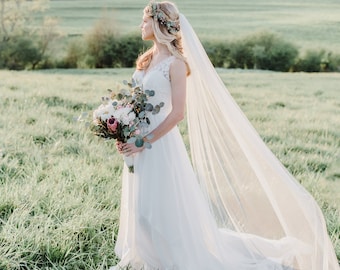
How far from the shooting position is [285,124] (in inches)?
309

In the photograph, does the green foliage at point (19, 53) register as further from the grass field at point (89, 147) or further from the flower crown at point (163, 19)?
the flower crown at point (163, 19)

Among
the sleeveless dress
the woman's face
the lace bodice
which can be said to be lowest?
the sleeveless dress

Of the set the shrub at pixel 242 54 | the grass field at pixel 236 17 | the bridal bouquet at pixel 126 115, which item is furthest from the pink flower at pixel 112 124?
the grass field at pixel 236 17

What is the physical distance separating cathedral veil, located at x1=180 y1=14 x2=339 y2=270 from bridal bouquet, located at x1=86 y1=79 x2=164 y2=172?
41 centimetres

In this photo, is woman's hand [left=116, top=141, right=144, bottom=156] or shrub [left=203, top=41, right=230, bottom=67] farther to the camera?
shrub [left=203, top=41, right=230, bottom=67]

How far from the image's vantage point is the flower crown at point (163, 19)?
3.24 metres

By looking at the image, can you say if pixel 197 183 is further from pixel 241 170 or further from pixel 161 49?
pixel 161 49

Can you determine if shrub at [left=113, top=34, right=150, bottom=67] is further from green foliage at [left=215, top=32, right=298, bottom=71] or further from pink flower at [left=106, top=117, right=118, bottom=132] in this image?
pink flower at [left=106, top=117, right=118, bottom=132]

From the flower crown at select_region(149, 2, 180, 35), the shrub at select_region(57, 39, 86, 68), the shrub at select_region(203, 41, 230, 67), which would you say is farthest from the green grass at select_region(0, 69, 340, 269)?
the shrub at select_region(57, 39, 86, 68)

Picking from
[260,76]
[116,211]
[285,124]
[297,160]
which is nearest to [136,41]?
[260,76]

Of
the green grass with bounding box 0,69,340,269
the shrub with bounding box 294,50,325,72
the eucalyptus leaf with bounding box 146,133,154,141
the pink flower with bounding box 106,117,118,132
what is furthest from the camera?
the shrub with bounding box 294,50,325,72

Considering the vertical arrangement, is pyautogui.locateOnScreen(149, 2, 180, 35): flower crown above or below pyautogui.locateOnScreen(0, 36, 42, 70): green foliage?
above

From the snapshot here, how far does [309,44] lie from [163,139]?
38.0 feet

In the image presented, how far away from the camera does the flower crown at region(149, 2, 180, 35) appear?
3236 mm
